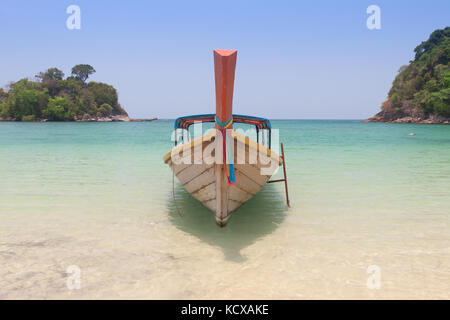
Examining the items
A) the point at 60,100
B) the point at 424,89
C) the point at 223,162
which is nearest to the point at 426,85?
the point at 424,89

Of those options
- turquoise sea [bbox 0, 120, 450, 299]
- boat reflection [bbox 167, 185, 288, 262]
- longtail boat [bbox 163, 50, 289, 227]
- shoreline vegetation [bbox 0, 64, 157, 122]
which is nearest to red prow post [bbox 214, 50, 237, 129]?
longtail boat [bbox 163, 50, 289, 227]

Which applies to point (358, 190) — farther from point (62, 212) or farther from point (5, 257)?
point (5, 257)

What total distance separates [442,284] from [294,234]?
2.11 meters

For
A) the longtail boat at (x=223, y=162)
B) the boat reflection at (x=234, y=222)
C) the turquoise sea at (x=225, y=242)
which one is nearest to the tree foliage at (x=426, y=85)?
the turquoise sea at (x=225, y=242)

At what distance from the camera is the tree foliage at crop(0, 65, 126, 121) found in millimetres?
90750

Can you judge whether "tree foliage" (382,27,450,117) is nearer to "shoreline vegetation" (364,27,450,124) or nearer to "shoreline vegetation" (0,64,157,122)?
"shoreline vegetation" (364,27,450,124)

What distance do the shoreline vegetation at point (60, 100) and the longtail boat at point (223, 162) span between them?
10259 cm

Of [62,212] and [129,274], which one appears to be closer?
[129,274]

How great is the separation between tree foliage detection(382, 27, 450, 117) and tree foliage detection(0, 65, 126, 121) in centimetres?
9520

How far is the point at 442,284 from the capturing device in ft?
11.3

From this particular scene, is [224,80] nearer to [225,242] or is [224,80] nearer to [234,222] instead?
[225,242]

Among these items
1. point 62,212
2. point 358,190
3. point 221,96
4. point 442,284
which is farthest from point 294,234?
point 62,212

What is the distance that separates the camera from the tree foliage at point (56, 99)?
90.8m

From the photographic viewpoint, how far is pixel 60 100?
9325 cm
